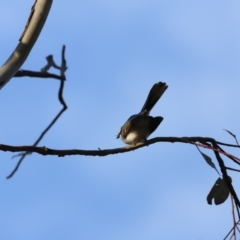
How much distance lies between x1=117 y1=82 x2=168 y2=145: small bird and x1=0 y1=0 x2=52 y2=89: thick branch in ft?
5.41

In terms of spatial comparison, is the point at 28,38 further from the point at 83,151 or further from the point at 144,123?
the point at 144,123

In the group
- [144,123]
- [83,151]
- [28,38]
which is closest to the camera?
[83,151]

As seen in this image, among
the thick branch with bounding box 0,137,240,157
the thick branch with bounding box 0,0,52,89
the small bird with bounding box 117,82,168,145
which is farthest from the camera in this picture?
the small bird with bounding box 117,82,168,145

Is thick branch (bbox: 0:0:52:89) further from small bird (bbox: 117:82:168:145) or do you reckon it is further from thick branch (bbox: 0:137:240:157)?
small bird (bbox: 117:82:168:145)

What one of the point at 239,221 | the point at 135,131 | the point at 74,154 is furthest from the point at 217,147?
the point at 135,131

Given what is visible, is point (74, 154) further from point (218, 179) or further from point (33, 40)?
point (218, 179)

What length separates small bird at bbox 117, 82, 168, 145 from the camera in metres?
4.05

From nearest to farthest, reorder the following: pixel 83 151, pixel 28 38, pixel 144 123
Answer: pixel 83 151, pixel 28 38, pixel 144 123

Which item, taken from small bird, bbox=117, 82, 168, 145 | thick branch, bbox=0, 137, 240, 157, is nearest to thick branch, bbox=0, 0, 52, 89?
thick branch, bbox=0, 137, 240, 157

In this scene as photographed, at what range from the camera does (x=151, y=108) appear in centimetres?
434

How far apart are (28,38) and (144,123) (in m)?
1.77

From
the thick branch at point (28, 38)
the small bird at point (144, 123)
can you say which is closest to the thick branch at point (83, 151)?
the thick branch at point (28, 38)

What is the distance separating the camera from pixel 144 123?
4094 millimetres

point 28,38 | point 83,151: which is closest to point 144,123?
point 28,38
